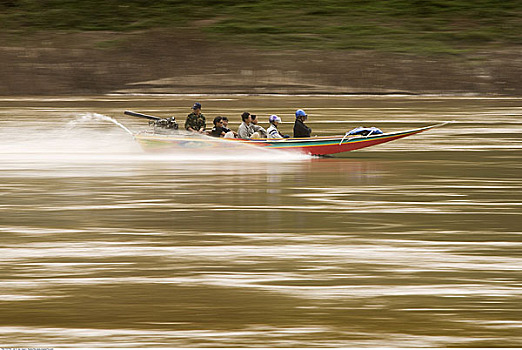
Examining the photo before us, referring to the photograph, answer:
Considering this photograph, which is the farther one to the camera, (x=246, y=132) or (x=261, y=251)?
(x=246, y=132)

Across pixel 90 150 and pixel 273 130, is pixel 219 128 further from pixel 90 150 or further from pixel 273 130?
pixel 90 150

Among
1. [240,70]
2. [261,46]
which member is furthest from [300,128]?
[261,46]

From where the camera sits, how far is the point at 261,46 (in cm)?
8875

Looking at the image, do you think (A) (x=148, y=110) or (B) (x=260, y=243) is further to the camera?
(A) (x=148, y=110)

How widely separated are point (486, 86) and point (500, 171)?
176ft

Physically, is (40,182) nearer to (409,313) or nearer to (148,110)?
(409,313)

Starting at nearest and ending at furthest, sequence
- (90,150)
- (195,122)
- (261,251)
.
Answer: (261,251)
(195,122)
(90,150)

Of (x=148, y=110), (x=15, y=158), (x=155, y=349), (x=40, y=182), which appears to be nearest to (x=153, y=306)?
(x=155, y=349)

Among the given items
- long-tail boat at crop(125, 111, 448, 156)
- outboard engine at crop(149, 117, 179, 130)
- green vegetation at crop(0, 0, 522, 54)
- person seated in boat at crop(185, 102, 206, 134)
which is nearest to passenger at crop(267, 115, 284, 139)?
long-tail boat at crop(125, 111, 448, 156)

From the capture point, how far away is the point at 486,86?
7769cm

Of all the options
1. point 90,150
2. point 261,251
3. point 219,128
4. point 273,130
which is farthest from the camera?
point 90,150

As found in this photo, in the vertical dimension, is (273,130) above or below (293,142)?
above

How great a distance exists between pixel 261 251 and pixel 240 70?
68.7 meters

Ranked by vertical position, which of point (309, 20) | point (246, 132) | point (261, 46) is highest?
point (309, 20)
